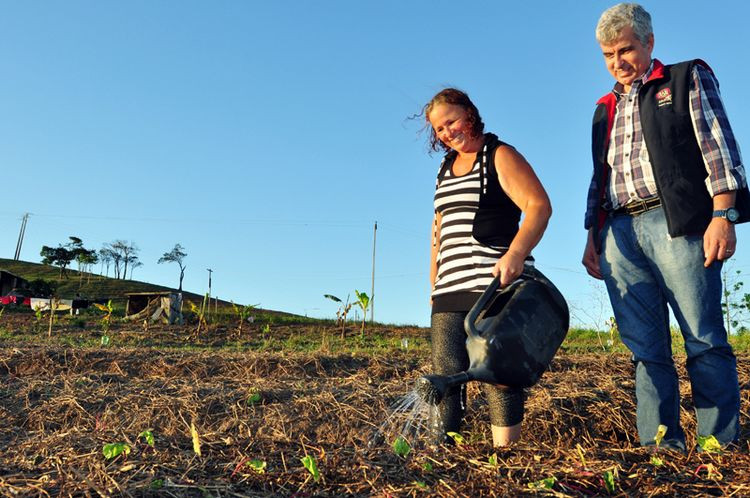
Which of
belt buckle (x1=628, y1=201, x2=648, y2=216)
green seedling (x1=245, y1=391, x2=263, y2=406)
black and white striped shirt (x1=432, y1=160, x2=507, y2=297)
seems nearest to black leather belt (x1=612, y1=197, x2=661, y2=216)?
belt buckle (x1=628, y1=201, x2=648, y2=216)

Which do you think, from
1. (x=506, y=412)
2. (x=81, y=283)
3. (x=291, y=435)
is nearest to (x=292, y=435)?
(x=291, y=435)

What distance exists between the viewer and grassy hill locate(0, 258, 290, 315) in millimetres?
45781

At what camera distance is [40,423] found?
175 inches

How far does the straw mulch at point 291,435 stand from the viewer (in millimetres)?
1782

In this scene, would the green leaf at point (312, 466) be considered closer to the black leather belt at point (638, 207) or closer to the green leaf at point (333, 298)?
the black leather belt at point (638, 207)

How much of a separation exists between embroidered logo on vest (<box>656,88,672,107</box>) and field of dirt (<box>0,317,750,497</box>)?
1.41 meters

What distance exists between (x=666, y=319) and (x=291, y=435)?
87.3 inches

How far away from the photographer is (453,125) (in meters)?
2.58

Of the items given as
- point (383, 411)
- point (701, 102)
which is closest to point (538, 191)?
point (701, 102)

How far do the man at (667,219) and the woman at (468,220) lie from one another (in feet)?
1.78

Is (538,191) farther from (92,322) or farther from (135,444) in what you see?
(92,322)

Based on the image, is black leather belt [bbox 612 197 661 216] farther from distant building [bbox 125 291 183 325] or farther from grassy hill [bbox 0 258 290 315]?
grassy hill [bbox 0 258 290 315]

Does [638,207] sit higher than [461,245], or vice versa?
[638,207]

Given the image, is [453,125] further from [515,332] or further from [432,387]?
[432,387]
